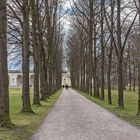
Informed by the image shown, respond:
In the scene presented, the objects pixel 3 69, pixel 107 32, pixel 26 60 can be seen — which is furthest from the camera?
A: pixel 107 32

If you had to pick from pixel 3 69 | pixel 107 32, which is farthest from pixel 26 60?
pixel 107 32

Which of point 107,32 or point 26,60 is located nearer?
point 26,60

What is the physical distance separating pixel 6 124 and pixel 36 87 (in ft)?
50.1

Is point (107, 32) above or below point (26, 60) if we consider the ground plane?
above

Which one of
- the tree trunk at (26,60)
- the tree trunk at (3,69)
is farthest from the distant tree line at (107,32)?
the tree trunk at (3,69)

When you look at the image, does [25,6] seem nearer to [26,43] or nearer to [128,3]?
[26,43]

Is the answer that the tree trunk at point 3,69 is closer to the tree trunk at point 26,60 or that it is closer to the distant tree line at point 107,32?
the tree trunk at point 26,60

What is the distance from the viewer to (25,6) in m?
22.6

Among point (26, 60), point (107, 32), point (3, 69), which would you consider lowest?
point (3, 69)

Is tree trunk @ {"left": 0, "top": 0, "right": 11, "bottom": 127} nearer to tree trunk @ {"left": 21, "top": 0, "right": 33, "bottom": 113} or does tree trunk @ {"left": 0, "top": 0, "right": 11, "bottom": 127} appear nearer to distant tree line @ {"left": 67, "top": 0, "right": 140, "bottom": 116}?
tree trunk @ {"left": 21, "top": 0, "right": 33, "bottom": 113}

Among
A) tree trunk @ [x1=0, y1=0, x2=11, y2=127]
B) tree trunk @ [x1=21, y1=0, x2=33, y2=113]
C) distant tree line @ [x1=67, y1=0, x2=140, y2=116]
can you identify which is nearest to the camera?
tree trunk @ [x1=0, y1=0, x2=11, y2=127]

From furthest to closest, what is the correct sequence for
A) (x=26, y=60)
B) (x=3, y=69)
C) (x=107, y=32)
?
(x=107, y=32) < (x=26, y=60) < (x=3, y=69)

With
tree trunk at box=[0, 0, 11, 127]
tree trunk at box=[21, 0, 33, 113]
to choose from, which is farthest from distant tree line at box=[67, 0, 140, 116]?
tree trunk at box=[0, 0, 11, 127]

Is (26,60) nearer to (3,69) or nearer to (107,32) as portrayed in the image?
(3,69)
